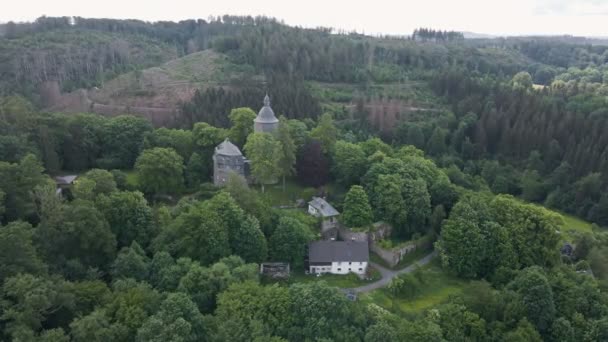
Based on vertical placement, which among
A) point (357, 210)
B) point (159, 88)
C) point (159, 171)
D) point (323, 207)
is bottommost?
point (323, 207)

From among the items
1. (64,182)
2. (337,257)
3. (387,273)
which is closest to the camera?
(337,257)

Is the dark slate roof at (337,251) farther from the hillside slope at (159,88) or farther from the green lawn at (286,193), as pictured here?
the hillside slope at (159,88)

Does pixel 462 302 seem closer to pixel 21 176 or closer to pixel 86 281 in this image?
pixel 86 281

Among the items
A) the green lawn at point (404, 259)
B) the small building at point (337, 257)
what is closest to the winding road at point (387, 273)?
the green lawn at point (404, 259)

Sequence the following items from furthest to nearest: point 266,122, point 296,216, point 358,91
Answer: point 358,91 < point 266,122 < point 296,216

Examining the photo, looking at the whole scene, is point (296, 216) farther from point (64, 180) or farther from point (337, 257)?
point (64, 180)

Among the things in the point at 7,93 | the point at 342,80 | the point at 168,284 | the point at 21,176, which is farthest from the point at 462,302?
the point at 7,93

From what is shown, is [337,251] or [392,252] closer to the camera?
[337,251]

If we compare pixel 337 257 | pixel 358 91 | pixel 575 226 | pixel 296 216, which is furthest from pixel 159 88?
pixel 575 226
